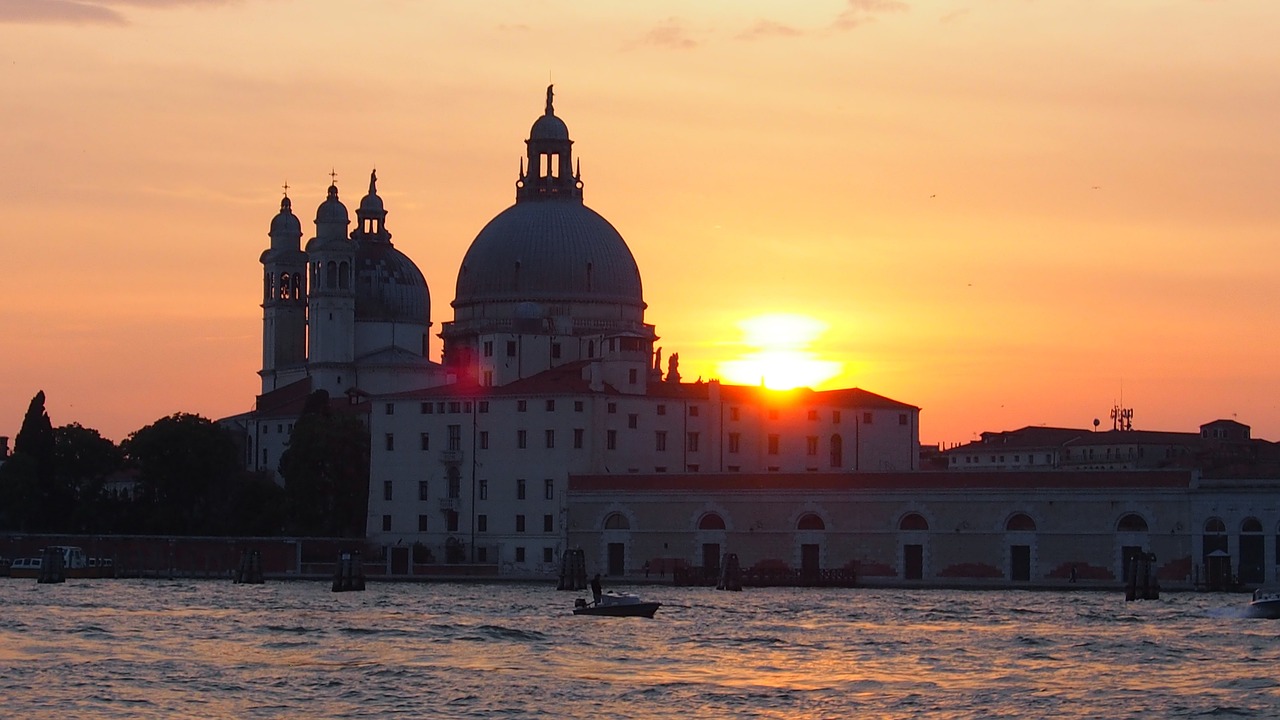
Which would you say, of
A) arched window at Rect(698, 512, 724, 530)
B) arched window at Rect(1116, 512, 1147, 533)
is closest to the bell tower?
arched window at Rect(698, 512, 724, 530)

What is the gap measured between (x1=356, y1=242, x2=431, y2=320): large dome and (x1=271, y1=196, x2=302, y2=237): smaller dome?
3267mm

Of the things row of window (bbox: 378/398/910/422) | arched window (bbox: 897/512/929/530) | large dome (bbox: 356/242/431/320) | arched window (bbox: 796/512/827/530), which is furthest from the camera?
large dome (bbox: 356/242/431/320)

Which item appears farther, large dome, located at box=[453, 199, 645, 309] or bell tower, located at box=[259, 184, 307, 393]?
bell tower, located at box=[259, 184, 307, 393]

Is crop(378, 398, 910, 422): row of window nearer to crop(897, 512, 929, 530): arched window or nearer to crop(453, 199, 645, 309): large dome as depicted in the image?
crop(453, 199, 645, 309): large dome

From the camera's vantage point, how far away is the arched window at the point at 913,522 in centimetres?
7800

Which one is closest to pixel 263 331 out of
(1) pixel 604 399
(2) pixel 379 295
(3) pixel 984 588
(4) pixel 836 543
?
(2) pixel 379 295

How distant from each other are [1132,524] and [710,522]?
574 inches

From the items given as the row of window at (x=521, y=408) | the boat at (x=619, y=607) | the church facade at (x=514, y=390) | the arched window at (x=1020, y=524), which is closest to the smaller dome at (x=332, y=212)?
the church facade at (x=514, y=390)

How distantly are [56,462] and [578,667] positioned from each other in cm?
5543

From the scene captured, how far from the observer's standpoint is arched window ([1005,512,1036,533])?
7619 cm

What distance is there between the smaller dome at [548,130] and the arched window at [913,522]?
110ft

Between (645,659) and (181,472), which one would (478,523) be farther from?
(645,659)

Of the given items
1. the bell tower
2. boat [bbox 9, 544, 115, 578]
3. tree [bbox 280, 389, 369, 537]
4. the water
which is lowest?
the water

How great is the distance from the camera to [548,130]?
106 m
